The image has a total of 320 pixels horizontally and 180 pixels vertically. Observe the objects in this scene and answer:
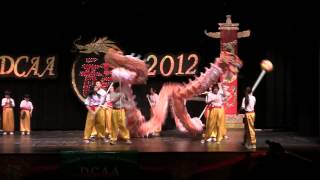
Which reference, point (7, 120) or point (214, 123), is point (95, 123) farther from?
point (7, 120)

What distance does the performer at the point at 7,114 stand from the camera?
12750mm

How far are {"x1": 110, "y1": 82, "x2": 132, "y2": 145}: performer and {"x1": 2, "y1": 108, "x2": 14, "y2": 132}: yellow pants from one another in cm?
414

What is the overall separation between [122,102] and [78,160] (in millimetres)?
3815

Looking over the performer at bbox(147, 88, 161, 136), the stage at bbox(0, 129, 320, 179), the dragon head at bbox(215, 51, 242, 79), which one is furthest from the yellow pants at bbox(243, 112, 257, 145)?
the performer at bbox(147, 88, 161, 136)

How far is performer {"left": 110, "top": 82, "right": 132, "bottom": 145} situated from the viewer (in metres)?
9.58

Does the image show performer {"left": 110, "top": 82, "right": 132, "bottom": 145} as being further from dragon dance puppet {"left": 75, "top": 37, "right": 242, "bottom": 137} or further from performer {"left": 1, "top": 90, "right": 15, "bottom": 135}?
performer {"left": 1, "top": 90, "right": 15, "bottom": 135}

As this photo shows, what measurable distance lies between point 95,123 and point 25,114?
3136mm

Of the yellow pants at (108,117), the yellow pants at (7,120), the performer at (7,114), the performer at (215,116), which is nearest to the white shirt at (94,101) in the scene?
the yellow pants at (108,117)

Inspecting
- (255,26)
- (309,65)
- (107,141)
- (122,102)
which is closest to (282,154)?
(122,102)

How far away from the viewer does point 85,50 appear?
523 inches

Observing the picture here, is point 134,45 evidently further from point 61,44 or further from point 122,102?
point 122,102

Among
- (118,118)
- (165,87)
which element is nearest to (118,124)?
(118,118)

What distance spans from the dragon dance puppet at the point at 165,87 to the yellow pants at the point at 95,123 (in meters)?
0.50

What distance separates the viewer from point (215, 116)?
Result: 10109 millimetres
